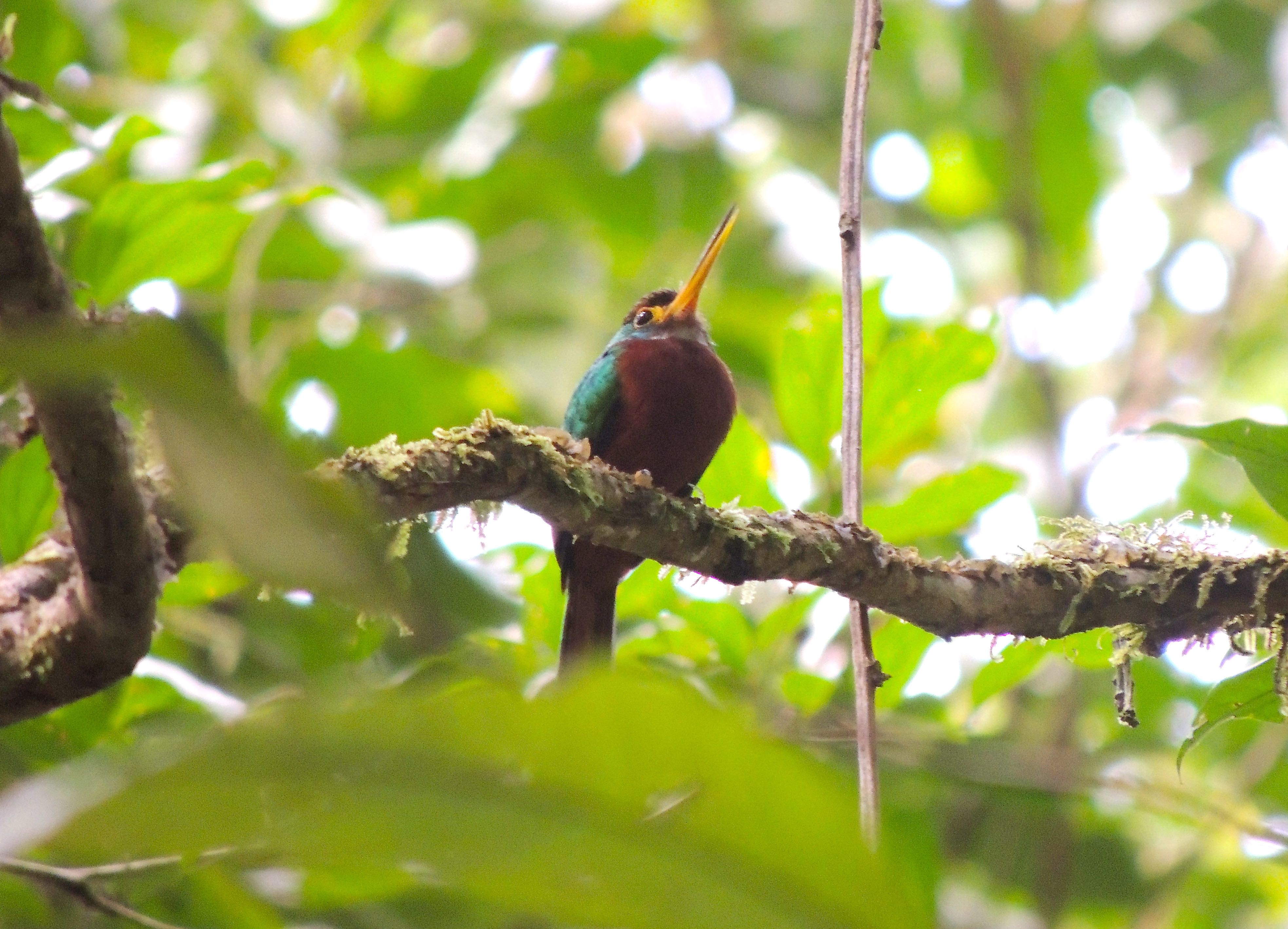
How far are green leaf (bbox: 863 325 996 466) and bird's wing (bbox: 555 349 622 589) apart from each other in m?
0.95

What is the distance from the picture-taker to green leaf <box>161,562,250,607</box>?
2.25 metres

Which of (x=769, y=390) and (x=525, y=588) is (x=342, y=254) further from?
(x=525, y=588)

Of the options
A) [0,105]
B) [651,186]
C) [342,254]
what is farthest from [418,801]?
[651,186]

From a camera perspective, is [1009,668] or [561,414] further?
[561,414]

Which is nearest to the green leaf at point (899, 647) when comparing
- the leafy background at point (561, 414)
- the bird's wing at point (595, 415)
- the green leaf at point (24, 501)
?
the leafy background at point (561, 414)

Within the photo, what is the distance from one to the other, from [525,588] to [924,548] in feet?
3.95

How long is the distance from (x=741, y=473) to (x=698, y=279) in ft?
4.58

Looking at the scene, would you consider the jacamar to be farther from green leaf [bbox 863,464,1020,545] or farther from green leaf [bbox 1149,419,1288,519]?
green leaf [bbox 1149,419,1288,519]

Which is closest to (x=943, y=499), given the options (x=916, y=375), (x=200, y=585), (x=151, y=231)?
(x=916, y=375)

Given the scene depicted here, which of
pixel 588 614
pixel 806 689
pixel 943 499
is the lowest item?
pixel 806 689

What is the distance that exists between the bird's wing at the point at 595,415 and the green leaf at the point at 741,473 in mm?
770

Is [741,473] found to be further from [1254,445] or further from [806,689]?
[1254,445]

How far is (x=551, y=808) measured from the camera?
537 mm

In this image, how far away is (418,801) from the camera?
54cm
